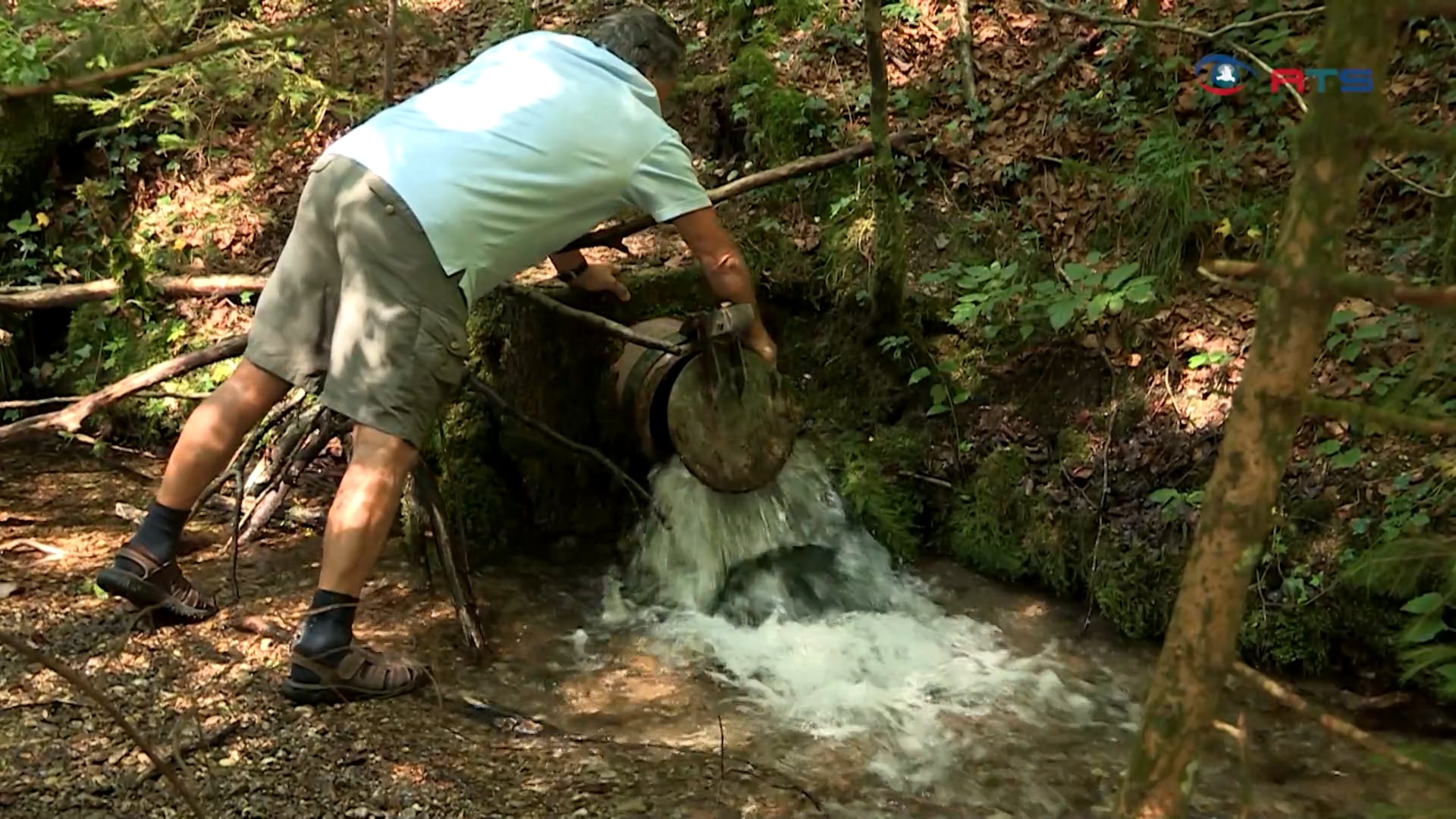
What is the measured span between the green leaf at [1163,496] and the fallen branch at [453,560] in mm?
2560

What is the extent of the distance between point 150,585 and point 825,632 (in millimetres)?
2364

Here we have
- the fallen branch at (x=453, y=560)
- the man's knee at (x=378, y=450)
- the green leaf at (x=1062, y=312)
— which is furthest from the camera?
the green leaf at (x=1062, y=312)

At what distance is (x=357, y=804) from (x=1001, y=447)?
2.97 m

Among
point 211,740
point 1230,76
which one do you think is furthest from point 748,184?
point 211,740

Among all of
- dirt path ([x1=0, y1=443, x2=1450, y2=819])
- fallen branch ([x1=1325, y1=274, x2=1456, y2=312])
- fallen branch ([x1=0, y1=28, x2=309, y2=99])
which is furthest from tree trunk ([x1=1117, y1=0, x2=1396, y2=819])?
dirt path ([x1=0, y1=443, x2=1450, y2=819])

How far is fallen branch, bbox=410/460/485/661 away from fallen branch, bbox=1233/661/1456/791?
283 centimetres

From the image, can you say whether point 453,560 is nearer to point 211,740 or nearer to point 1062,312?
point 211,740

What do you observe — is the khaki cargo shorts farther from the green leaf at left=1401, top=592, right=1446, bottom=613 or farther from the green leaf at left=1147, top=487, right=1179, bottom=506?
the green leaf at left=1401, top=592, right=1446, bottom=613

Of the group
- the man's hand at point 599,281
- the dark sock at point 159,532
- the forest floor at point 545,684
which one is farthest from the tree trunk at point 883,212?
the dark sock at point 159,532

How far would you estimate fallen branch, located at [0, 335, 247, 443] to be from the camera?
374 cm

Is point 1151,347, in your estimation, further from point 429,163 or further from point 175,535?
point 175,535

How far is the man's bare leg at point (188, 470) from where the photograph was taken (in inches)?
137

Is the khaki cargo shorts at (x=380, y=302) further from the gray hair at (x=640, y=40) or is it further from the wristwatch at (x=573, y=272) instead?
the wristwatch at (x=573, y=272)

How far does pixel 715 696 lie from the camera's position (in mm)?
3840
